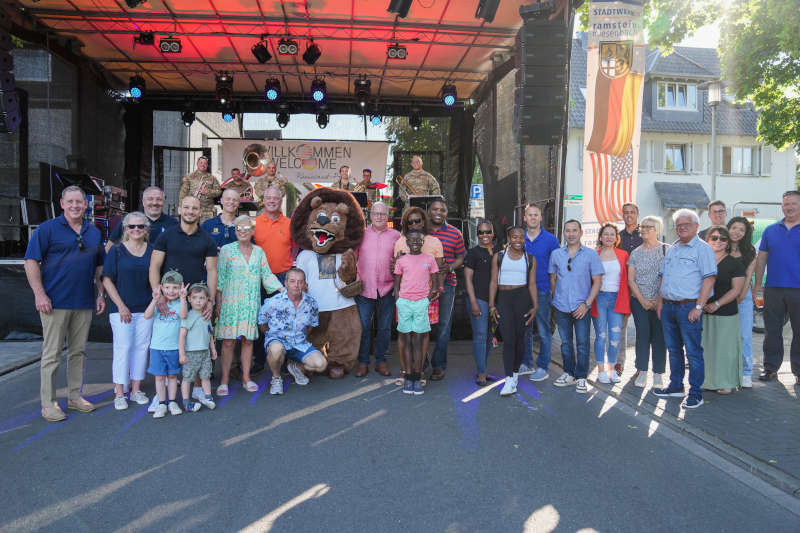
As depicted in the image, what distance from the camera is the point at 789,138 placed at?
14.5m

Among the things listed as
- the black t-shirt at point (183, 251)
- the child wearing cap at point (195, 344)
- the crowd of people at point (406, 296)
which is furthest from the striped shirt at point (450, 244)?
the child wearing cap at point (195, 344)

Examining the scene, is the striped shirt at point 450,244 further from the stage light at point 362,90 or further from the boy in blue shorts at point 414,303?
the stage light at point 362,90

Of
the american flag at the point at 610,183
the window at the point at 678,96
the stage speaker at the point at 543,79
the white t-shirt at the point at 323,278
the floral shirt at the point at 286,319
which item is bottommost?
the floral shirt at the point at 286,319

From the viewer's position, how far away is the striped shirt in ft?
21.9

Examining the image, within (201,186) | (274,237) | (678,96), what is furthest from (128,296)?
(678,96)

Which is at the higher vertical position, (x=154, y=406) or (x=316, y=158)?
(x=316, y=158)

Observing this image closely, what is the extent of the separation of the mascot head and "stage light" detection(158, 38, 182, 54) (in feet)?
23.5

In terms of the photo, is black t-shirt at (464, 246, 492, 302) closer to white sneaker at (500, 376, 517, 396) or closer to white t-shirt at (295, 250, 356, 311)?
white sneaker at (500, 376, 517, 396)

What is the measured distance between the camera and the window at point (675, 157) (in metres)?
27.2

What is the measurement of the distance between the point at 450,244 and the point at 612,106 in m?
3.57

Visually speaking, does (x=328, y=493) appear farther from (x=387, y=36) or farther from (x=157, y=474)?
(x=387, y=36)

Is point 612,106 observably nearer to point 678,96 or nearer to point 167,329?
point 167,329

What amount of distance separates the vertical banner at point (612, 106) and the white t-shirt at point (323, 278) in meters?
3.69

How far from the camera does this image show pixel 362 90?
14.3m
